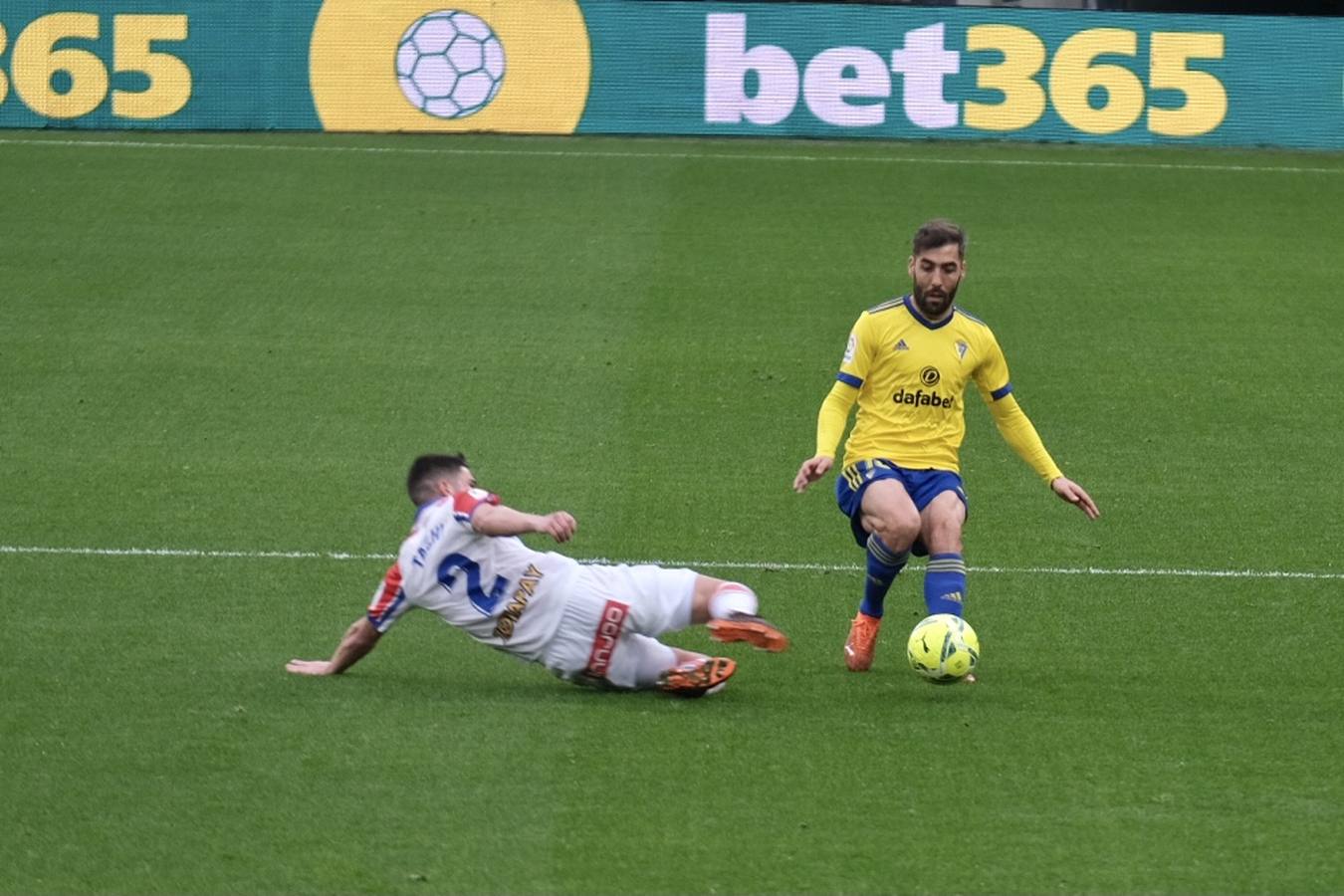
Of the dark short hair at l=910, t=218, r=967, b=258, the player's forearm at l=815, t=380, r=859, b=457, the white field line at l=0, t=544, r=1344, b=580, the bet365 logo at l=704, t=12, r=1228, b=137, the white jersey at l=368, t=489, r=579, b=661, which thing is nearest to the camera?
the white jersey at l=368, t=489, r=579, b=661

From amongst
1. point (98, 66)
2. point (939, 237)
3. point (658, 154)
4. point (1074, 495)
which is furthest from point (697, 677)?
point (98, 66)

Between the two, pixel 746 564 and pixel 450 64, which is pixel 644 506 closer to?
pixel 746 564

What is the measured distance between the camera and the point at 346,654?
7922mm

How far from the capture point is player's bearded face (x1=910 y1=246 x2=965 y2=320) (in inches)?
312

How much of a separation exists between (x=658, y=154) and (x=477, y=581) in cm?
1376

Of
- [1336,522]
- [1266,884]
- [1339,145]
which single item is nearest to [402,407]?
[1336,522]

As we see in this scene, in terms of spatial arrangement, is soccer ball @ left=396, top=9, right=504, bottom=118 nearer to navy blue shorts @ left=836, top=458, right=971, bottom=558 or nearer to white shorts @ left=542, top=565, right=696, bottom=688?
navy blue shorts @ left=836, top=458, right=971, bottom=558

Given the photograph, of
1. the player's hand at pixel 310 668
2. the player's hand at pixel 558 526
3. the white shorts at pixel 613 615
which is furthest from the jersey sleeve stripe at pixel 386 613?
the player's hand at pixel 558 526

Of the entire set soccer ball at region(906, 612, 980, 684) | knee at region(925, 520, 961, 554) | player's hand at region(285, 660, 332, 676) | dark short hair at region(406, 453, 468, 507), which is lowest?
player's hand at region(285, 660, 332, 676)

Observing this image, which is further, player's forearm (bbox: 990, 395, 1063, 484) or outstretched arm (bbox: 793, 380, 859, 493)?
player's forearm (bbox: 990, 395, 1063, 484)

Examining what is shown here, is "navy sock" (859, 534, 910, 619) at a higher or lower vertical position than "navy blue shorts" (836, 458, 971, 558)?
lower

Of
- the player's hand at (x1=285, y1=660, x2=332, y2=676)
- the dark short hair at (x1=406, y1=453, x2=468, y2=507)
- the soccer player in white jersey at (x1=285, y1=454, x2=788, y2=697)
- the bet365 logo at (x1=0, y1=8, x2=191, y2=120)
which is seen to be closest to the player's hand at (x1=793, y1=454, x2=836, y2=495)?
the soccer player in white jersey at (x1=285, y1=454, x2=788, y2=697)

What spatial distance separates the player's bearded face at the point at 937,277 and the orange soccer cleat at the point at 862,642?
4.03ft

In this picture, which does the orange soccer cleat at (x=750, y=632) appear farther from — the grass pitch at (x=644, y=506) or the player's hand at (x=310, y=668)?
the player's hand at (x=310, y=668)
